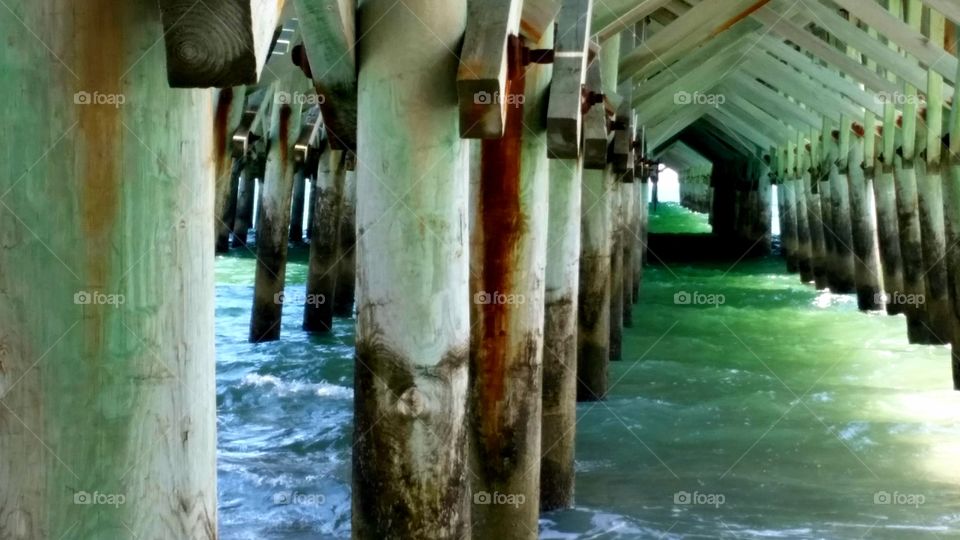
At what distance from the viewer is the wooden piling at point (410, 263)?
10.2 ft

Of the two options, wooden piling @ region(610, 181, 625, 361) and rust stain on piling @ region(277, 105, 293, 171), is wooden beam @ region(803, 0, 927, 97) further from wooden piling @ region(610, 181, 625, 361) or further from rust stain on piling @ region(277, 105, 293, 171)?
rust stain on piling @ region(277, 105, 293, 171)

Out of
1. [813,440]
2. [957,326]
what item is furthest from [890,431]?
[957,326]

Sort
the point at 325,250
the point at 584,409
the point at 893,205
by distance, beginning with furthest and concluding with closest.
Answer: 1. the point at 893,205
2. the point at 325,250
3. the point at 584,409

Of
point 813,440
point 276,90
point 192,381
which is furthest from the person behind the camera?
point 276,90

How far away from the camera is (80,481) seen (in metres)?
1.88

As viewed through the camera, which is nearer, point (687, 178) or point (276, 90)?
point (276, 90)

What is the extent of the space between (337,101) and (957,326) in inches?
238

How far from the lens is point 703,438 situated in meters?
7.06

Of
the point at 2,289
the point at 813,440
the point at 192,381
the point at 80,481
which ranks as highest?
the point at 2,289

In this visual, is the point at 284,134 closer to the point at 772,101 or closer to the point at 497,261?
the point at 497,261

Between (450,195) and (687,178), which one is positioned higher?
(687,178)

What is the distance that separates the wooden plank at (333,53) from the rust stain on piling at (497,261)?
0.85m

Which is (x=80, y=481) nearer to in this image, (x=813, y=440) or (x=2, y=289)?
(x=2, y=289)

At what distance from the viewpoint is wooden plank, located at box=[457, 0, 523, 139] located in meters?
3.06
